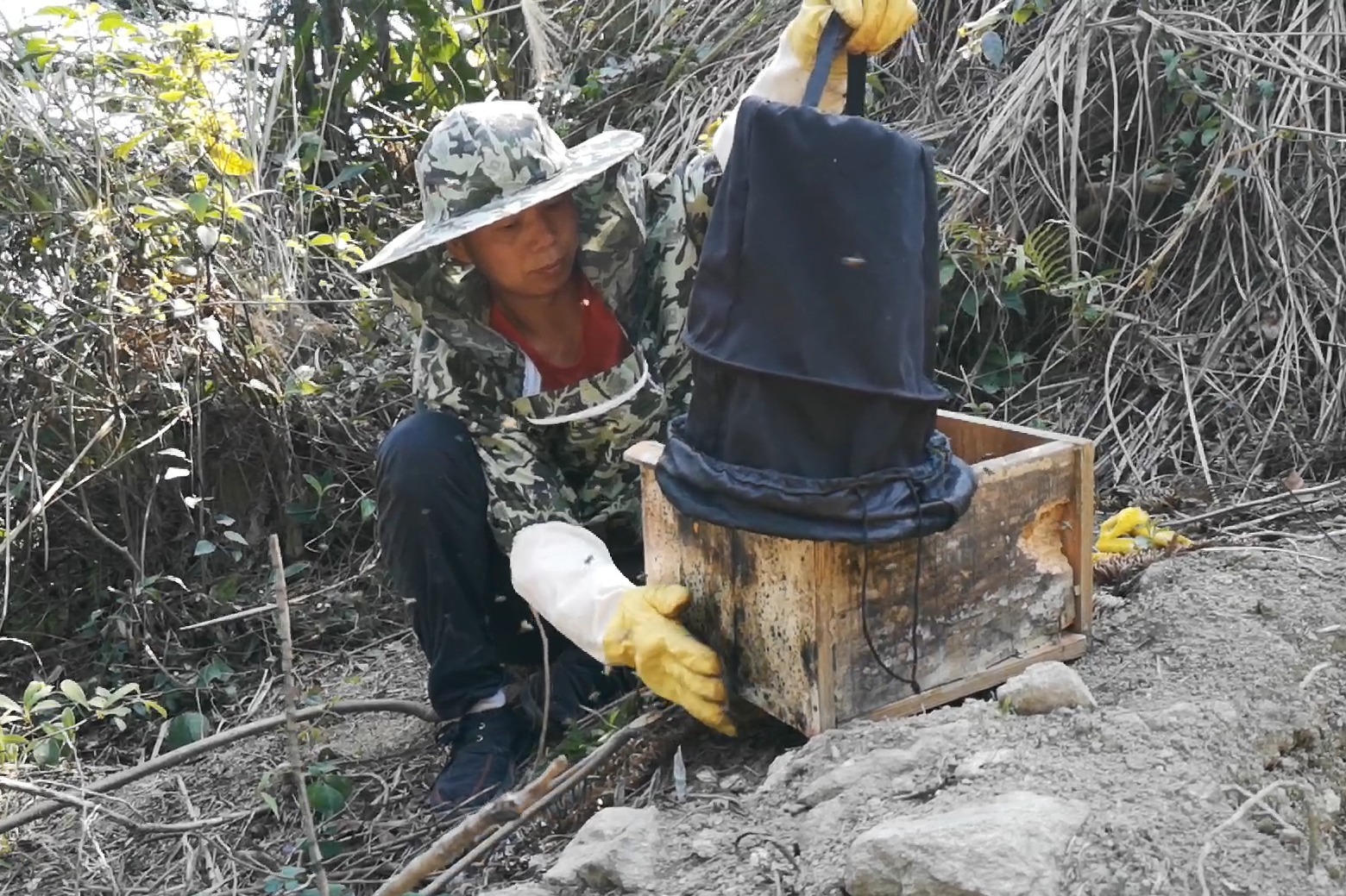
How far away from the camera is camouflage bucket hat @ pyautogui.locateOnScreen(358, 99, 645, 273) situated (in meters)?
2.12

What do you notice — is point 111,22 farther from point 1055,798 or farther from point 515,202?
point 1055,798

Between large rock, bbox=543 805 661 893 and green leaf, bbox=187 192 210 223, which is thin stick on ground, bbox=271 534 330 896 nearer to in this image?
large rock, bbox=543 805 661 893

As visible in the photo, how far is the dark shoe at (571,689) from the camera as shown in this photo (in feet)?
7.73

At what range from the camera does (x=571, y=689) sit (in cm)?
240

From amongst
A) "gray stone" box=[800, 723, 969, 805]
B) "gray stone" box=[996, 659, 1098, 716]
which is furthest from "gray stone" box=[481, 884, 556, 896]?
"gray stone" box=[996, 659, 1098, 716]

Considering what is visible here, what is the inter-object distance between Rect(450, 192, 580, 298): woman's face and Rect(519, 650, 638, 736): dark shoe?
723 millimetres

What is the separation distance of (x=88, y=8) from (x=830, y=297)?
278 centimetres

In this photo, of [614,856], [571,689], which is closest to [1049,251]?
[571,689]

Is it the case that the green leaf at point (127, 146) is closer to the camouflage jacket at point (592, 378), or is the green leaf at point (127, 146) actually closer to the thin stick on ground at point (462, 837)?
the camouflage jacket at point (592, 378)

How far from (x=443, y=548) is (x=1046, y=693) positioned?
1113mm

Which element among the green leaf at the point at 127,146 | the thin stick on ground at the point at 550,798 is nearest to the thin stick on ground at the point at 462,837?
the thin stick on ground at the point at 550,798

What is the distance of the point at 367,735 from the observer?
2.75m

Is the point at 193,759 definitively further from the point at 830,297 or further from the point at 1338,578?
the point at 1338,578

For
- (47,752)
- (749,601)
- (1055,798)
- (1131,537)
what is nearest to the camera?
(1055,798)
